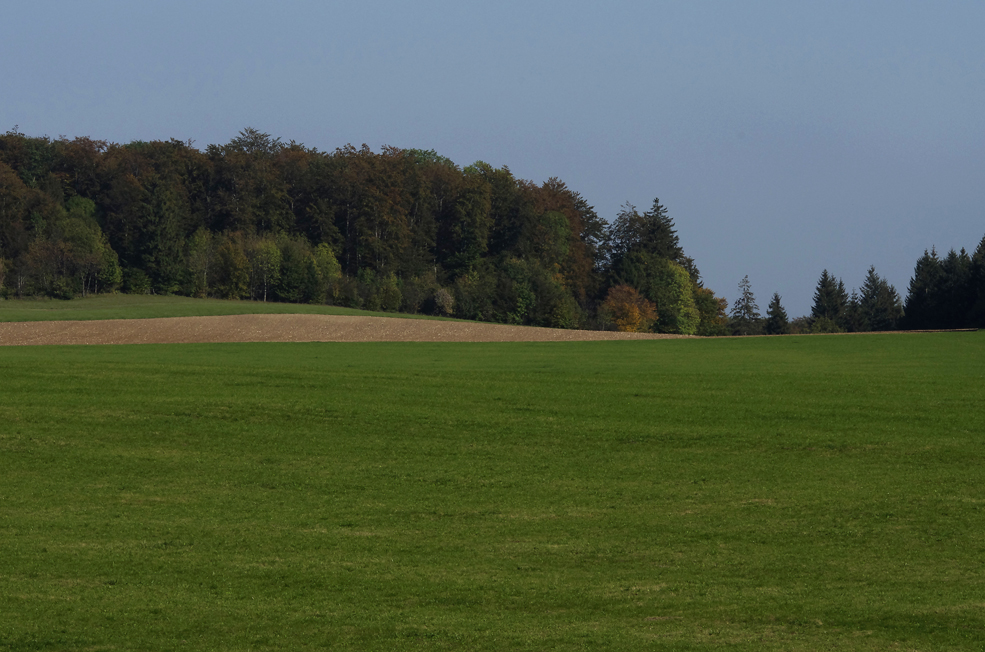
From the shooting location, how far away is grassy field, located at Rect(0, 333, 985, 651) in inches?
255

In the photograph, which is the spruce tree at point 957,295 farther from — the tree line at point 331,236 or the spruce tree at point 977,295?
the tree line at point 331,236

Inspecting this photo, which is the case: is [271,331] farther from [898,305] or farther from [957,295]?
[898,305]

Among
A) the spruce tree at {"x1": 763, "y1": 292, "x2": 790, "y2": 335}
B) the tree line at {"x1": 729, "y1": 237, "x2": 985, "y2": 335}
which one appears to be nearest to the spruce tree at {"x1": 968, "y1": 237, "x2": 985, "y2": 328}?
the tree line at {"x1": 729, "y1": 237, "x2": 985, "y2": 335}

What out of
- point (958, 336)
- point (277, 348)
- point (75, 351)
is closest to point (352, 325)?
point (277, 348)

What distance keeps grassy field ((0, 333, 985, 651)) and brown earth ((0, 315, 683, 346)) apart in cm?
1608

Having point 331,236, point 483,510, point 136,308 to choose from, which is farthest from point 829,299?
point 483,510

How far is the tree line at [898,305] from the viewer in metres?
61.4

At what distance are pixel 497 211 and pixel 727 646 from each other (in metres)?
84.0

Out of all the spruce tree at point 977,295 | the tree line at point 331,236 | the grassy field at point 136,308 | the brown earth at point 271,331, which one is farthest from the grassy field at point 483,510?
the tree line at point 331,236

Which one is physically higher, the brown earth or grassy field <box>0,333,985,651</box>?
the brown earth

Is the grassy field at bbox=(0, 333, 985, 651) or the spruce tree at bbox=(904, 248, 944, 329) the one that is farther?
the spruce tree at bbox=(904, 248, 944, 329)

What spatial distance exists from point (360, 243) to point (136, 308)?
97.4ft

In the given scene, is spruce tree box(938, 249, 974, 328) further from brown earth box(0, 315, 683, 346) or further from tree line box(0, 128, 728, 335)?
brown earth box(0, 315, 683, 346)

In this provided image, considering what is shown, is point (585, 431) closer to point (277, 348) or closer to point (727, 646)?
point (727, 646)
